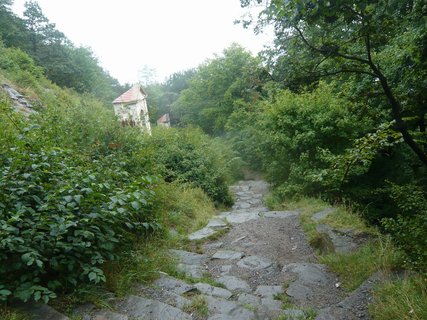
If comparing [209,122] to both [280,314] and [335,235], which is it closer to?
[335,235]

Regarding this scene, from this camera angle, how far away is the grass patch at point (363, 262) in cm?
292

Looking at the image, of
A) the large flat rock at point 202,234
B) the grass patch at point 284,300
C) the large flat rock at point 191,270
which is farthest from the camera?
the large flat rock at point 202,234

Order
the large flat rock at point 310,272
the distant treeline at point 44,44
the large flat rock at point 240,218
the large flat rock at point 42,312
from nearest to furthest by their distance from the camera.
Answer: the large flat rock at point 42,312 → the large flat rock at point 310,272 → the large flat rock at point 240,218 → the distant treeline at point 44,44

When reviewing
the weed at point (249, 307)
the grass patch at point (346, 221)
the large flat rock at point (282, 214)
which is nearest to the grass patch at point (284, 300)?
the weed at point (249, 307)

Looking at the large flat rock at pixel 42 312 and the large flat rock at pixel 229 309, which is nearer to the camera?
the large flat rock at pixel 42 312

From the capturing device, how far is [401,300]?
2205mm

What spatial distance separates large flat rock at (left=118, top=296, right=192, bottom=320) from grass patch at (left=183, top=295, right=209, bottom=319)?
9 centimetres

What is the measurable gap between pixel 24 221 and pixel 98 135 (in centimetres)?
405

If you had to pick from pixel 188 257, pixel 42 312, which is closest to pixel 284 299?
pixel 188 257

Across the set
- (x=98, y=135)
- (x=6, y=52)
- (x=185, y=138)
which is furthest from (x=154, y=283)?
(x=6, y=52)

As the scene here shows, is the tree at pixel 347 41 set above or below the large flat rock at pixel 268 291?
above

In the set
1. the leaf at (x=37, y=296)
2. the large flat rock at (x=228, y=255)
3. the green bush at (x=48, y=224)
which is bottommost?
the large flat rock at (x=228, y=255)

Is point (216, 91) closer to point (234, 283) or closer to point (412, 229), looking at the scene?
point (234, 283)

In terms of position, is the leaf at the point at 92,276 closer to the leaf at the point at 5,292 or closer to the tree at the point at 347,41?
the leaf at the point at 5,292
